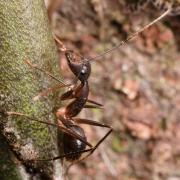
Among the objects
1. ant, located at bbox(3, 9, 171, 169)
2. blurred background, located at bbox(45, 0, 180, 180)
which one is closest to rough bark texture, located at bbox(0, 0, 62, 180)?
ant, located at bbox(3, 9, 171, 169)

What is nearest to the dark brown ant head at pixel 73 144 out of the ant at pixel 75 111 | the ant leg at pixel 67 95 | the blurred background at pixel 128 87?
the ant at pixel 75 111

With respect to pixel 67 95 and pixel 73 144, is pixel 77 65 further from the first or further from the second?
pixel 73 144

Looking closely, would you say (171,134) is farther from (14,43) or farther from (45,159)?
(14,43)

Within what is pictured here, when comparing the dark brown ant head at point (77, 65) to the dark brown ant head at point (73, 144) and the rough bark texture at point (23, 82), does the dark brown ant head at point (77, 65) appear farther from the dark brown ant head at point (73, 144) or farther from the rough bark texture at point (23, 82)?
the rough bark texture at point (23, 82)

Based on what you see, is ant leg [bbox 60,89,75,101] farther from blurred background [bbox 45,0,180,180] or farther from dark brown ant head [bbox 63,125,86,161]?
blurred background [bbox 45,0,180,180]

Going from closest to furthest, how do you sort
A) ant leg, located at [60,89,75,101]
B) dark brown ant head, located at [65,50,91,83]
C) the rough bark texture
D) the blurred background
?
the rough bark texture < ant leg, located at [60,89,75,101] < dark brown ant head, located at [65,50,91,83] < the blurred background

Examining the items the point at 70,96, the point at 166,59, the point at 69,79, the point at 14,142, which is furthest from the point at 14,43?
the point at 166,59
